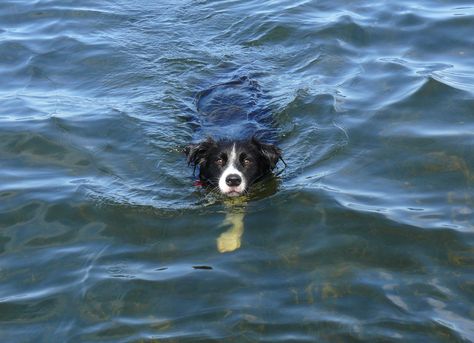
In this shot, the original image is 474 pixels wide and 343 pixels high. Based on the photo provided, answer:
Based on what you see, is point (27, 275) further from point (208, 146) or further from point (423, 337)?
point (423, 337)

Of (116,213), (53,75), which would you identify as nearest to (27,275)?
(116,213)

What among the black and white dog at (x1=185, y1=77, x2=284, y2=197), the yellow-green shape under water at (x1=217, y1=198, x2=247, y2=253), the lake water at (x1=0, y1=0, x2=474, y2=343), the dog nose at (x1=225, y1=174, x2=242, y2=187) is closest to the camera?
the lake water at (x1=0, y1=0, x2=474, y2=343)

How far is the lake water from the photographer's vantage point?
5.52 m

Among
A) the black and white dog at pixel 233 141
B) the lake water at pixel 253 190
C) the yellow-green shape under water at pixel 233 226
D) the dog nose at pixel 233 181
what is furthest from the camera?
the black and white dog at pixel 233 141

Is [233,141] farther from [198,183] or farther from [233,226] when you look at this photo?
[233,226]

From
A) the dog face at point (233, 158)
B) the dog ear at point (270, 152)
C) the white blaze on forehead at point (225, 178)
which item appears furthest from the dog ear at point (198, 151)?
the dog ear at point (270, 152)

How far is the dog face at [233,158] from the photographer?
770cm

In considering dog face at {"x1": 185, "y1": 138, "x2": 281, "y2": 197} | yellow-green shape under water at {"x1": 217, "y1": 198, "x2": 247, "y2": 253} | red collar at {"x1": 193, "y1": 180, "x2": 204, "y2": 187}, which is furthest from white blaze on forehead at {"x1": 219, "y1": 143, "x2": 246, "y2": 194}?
red collar at {"x1": 193, "y1": 180, "x2": 204, "y2": 187}

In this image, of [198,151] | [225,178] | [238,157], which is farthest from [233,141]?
[225,178]

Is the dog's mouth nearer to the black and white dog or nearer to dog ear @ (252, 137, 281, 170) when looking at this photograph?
the black and white dog

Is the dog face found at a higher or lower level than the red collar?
higher

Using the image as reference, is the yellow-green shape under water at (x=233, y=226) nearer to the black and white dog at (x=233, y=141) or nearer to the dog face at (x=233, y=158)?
the black and white dog at (x=233, y=141)

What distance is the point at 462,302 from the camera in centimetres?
545

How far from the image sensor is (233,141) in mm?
7820
